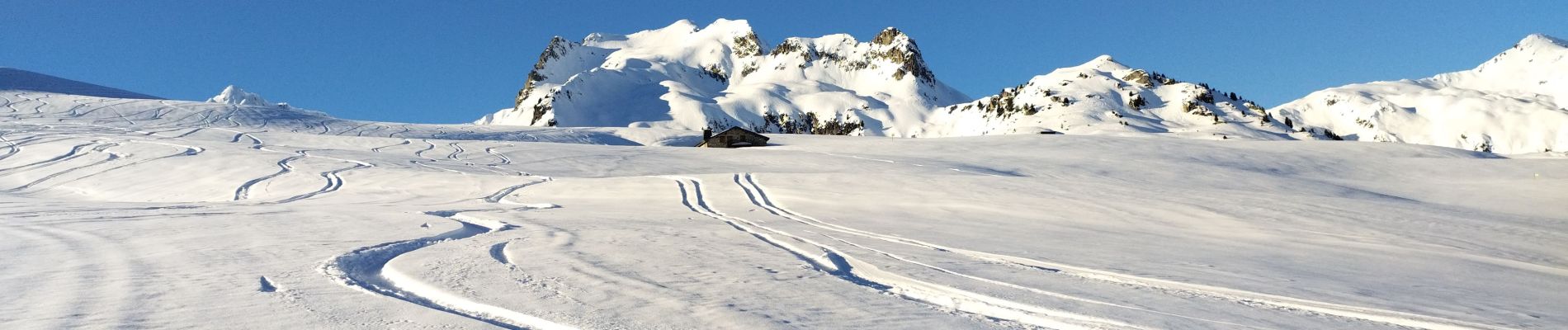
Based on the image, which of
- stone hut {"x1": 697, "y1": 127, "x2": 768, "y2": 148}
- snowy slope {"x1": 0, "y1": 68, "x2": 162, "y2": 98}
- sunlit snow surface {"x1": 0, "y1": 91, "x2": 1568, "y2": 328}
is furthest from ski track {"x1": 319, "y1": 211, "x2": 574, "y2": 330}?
snowy slope {"x1": 0, "y1": 68, "x2": 162, "y2": 98}

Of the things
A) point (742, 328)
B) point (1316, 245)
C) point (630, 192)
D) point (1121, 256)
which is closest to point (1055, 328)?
point (742, 328)

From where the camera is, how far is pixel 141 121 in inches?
2709

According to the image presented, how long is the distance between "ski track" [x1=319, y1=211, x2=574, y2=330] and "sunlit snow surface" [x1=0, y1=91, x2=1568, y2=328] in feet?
0.12

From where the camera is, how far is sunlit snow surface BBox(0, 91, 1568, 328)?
247 inches

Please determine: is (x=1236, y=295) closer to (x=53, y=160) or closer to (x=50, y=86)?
(x=53, y=160)

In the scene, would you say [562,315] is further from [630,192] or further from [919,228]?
[630,192]

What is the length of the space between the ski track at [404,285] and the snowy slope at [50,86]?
126 m

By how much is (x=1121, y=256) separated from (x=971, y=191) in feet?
41.1

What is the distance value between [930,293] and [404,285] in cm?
426

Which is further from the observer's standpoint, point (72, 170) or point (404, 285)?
point (72, 170)

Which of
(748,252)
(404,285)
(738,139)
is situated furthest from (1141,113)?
(404,285)

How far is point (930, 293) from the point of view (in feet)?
23.7

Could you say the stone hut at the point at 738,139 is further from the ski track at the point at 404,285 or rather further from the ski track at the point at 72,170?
the ski track at the point at 404,285

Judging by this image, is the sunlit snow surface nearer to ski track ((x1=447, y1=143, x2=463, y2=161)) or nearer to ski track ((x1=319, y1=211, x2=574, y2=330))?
ski track ((x1=319, y1=211, x2=574, y2=330))
